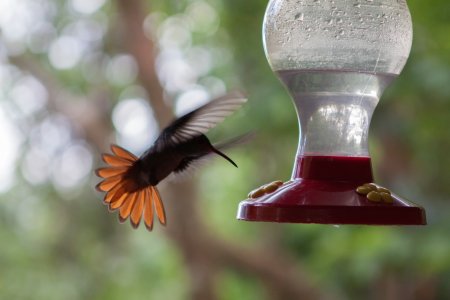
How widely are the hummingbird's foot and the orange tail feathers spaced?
1.83 feet

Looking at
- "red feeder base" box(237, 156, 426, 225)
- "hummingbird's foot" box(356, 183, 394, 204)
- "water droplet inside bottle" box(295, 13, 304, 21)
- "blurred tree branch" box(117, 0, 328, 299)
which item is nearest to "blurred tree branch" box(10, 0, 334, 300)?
"blurred tree branch" box(117, 0, 328, 299)

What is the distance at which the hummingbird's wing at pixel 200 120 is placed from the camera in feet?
6.51

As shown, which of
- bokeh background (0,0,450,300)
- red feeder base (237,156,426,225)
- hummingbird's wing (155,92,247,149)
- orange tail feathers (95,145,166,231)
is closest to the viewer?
red feeder base (237,156,426,225)

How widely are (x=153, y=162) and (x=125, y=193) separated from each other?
0.45 feet

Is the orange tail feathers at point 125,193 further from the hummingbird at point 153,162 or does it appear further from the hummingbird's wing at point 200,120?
the hummingbird's wing at point 200,120

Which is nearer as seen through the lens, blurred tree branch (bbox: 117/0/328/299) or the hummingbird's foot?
the hummingbird's foot

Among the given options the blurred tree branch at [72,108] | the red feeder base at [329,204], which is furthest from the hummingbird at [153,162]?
the blurred tree branch at [72,108]

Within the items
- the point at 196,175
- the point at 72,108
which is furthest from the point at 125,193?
the point at 72,108

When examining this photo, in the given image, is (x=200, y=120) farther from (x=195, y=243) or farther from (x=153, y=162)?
(x=195, y=243)

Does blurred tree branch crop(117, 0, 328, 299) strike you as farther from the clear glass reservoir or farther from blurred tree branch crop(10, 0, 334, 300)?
the clear glass reservoir

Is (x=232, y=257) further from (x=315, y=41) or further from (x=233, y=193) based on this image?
(x=315, y=41)

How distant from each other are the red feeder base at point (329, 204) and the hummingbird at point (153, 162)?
0.20 m

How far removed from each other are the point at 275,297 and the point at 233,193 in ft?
6.59

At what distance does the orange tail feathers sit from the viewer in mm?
2094
